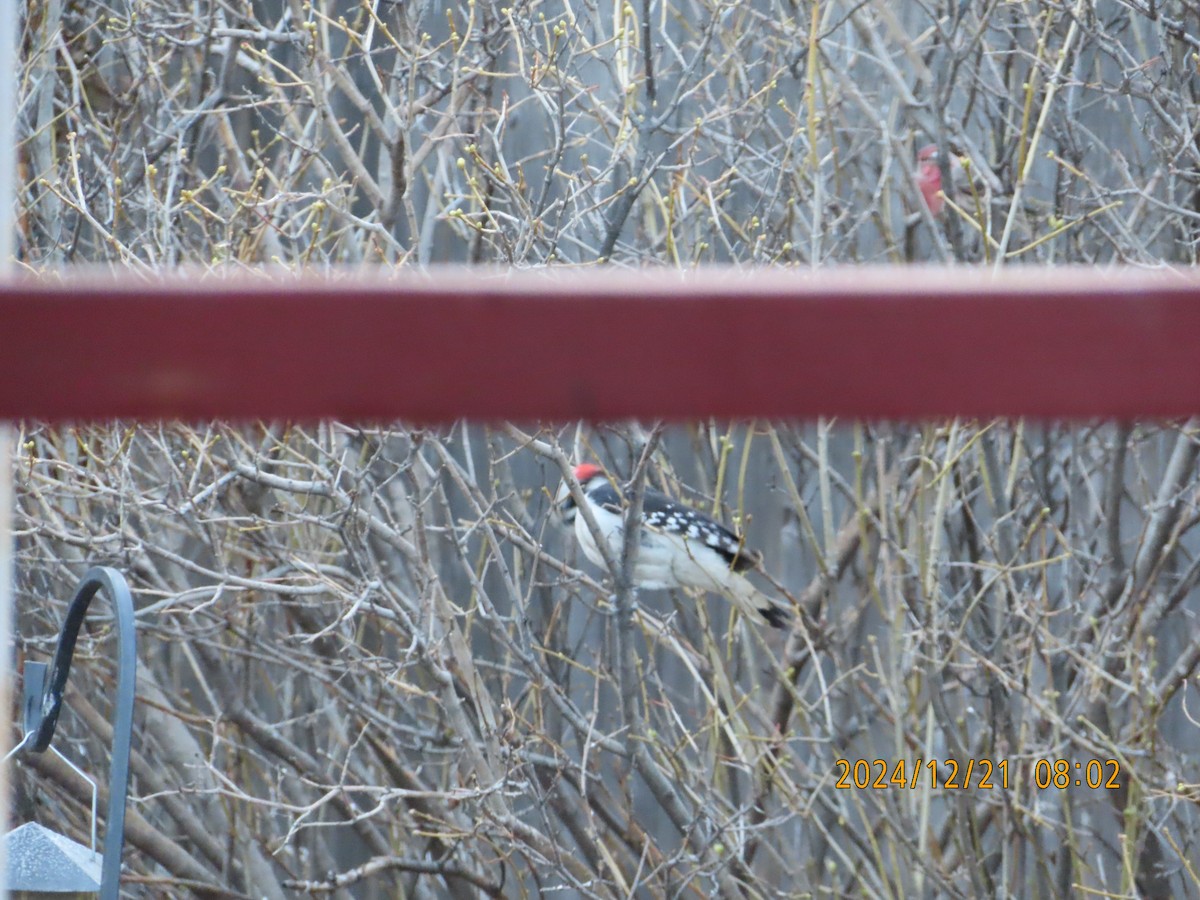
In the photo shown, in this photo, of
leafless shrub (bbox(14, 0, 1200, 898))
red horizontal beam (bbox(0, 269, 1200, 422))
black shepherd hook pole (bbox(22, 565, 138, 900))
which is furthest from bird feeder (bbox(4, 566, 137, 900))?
red horizontal beam (bbox(0, 269, 1200, 422))

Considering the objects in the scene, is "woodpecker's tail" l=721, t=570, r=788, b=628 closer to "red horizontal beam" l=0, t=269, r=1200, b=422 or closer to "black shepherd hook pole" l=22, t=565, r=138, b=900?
"black shepherd hook pole" l=22, t=565, r=138, b=900

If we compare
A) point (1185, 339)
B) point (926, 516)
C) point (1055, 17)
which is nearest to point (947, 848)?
point (926, 516)

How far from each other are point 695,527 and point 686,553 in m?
0.10

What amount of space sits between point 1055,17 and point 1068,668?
2.20 m

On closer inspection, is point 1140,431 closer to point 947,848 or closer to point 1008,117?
point 1008,117

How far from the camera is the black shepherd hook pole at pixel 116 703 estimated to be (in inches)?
80.2

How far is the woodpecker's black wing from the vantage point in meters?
4.86

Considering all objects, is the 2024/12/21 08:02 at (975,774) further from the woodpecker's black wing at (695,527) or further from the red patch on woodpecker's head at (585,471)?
the red patch on woodpecker's head at (585,471)

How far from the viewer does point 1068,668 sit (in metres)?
4.77

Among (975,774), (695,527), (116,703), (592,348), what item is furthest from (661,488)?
(592,348)

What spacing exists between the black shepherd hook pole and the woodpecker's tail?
2596 mm

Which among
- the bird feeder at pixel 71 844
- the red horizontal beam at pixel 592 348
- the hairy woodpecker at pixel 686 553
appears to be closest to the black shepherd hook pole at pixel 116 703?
the bird feeder at pixel 71 844

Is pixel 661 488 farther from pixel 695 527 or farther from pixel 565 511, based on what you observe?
pixel 695 527

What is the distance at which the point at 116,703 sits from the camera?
234 centimetres
